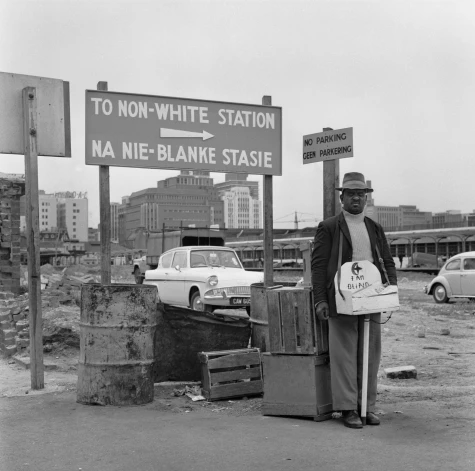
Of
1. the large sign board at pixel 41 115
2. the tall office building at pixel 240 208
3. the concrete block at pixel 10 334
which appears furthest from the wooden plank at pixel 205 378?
the tall office building at pixel 240 208

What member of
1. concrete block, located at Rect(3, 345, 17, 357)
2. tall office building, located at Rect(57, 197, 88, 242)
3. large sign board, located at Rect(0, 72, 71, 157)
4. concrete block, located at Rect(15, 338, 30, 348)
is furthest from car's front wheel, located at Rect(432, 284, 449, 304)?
tall office building, located at Rect(57, 197, 88, 242)

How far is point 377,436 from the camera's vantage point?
5.21m

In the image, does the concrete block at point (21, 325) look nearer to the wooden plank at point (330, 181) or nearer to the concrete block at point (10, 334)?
the concrete block at point (10, 334)

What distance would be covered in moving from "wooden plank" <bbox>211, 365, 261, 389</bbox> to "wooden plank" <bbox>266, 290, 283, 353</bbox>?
2.56ft

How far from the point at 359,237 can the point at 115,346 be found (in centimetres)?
247

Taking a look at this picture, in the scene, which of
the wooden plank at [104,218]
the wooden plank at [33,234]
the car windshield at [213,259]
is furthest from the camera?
the car windshield at [213,259]

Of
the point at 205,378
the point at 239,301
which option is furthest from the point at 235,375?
the point at 239,301

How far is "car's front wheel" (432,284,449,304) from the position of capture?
21884 millimetres

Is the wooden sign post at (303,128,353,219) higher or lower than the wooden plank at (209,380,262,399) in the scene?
higher

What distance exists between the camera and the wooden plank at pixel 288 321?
19.7 feet

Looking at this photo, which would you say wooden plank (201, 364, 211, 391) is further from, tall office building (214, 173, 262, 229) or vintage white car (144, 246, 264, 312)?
tall office building (214, 173, 262, 229)

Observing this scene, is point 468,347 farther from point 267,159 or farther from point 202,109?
point 202,109

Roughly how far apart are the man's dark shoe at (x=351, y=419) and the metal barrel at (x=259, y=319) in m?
1.59

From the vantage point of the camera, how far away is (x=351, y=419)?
555cm
